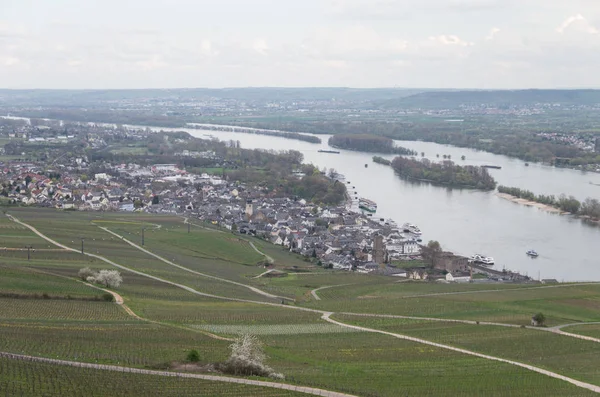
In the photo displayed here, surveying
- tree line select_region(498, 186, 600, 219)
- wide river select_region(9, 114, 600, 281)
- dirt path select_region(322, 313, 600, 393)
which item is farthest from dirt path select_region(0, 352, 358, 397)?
tree line select_region(498, 186, 600, 219)

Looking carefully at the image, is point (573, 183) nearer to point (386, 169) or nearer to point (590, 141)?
point (386, 169)

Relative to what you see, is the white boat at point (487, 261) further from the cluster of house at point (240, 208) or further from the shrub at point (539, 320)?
the shrub at point (539, 320)

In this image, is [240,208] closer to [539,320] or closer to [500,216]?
[500,216]

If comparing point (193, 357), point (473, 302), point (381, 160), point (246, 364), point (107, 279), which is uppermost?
point (246, 364)

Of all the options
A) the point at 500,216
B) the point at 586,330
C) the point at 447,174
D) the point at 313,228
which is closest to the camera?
the point at 586,330

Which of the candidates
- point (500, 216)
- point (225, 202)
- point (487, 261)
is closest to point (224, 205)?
point (225, 202)

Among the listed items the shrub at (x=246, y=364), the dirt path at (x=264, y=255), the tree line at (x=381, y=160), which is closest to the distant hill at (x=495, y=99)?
the tree line at (x=381, y=160)

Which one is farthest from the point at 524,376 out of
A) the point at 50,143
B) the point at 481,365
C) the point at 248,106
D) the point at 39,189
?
the point at 248,106
